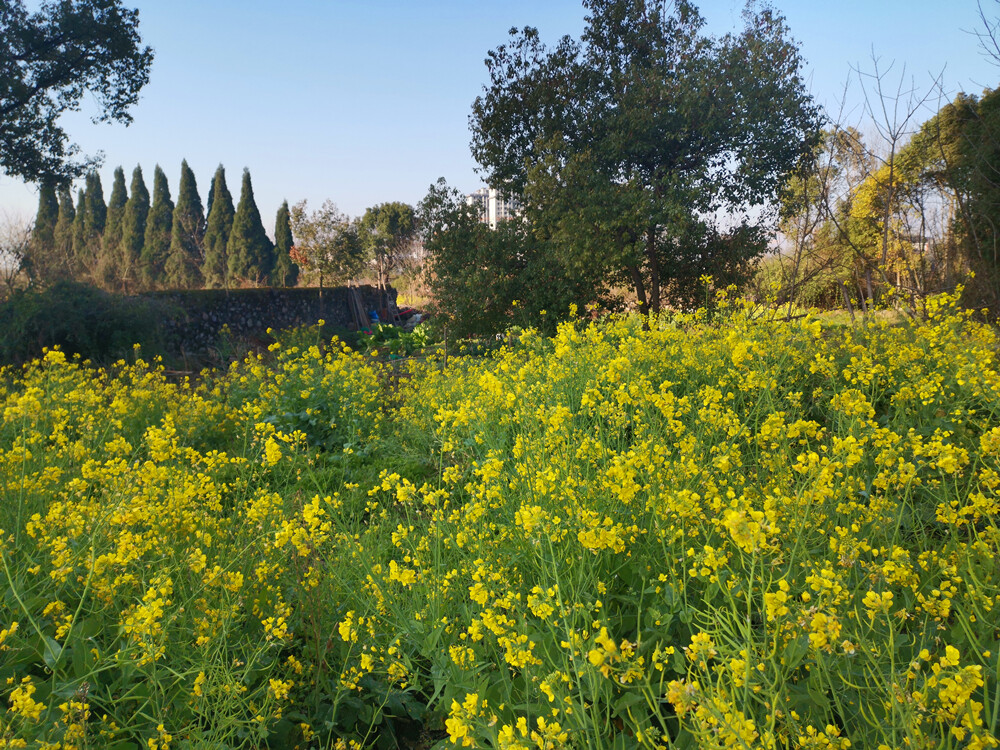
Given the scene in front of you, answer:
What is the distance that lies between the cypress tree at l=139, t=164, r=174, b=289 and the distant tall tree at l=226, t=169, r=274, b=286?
3.19 metres

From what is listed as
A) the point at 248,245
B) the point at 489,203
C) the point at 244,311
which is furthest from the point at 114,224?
the point at 489,203

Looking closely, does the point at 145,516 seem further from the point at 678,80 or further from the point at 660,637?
the point at 678,80

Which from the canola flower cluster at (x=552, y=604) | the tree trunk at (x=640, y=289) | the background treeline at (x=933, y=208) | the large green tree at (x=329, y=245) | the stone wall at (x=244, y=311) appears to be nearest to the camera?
the canola flower cluster at (x=552, y=604)

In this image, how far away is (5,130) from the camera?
13.1 m

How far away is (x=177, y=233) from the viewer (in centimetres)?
3016

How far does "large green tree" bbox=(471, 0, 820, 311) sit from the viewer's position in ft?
35.4

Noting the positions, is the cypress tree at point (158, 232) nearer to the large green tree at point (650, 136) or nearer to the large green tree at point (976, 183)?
the large green tree at point (650, 136)

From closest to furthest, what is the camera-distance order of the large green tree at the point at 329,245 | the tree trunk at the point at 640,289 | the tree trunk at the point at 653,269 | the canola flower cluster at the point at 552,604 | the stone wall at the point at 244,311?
the canola flower cluster at the point at 552,604, the tree trunk at the point at 653,269, the tree trunk at the point at 640,289, the stone wall at the point at 244,311, the large green tree at the point at 329,245

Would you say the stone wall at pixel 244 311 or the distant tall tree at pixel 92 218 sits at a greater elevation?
the distant tall tree at pixel 92 218

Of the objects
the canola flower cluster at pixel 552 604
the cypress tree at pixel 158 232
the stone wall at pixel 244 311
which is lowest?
the canola flower cluster at pixel 552 604

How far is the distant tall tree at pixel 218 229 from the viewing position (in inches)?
1189

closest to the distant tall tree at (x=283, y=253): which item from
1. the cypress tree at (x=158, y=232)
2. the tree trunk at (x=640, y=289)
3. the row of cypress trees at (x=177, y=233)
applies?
the row of cypress trees at (x=177, y=233)

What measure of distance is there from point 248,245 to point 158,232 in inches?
179

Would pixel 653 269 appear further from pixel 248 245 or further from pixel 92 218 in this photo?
pixel 92 218
